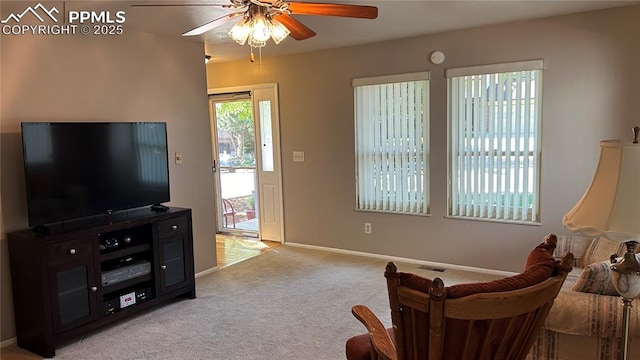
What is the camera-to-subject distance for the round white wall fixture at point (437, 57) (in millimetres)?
4348

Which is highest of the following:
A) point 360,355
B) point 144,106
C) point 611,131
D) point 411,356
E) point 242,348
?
point 144,106

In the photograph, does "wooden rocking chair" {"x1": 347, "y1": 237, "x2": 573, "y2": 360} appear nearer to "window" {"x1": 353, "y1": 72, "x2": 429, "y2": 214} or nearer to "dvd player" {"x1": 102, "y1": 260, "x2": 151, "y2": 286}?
"dvd player" {"x1": 102, "y1": 260, "x2": 151, "y2": 286}

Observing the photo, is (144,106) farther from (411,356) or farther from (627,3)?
(627,3)

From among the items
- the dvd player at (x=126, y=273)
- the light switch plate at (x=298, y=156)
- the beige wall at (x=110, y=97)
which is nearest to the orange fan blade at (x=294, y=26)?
the beige wall at (x=110, y=97)

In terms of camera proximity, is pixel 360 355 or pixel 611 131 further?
pixel 611 131

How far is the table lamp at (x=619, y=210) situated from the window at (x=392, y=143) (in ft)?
9.41

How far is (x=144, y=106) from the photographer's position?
3.99m

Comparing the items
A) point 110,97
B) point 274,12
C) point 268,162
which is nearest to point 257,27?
point 274,12

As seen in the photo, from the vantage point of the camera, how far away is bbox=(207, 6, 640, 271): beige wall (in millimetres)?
3684

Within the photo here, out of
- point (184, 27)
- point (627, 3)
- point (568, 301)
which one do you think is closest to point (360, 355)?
point (568, 301)

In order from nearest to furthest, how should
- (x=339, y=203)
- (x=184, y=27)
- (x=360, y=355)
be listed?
1. (x=360, y=355)
2. (x=184, y=27)
3. (x=339, y=203)

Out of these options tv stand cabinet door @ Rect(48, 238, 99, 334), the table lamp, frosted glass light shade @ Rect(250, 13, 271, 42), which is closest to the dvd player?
tv stand cabinet door @ Rect(48, 238, 99, 334)

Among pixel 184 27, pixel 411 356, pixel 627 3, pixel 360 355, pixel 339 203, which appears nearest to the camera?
pixel 411 356

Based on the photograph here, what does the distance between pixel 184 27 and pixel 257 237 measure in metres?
3.12
